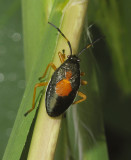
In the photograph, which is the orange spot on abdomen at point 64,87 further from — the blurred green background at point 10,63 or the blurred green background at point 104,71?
the blurred green background at point 10,63

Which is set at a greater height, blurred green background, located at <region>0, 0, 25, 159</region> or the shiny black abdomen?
blurred green background, located at <region>0, 0, 25, 159</region>

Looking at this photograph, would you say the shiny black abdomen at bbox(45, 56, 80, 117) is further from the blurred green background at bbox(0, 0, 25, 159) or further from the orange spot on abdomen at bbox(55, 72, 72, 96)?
the blurred green background at bbox(0, 0, 25, 159)

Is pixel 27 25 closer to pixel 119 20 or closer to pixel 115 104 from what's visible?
pixel 119 20

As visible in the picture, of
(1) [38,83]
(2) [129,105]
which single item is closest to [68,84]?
(1) [38,83]

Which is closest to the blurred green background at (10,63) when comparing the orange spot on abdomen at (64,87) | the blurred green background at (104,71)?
the blurred green background at (104,71)

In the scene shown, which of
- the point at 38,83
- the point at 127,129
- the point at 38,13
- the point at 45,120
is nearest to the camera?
the point at 45,120

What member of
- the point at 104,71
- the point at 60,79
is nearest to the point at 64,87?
the point at 60,79

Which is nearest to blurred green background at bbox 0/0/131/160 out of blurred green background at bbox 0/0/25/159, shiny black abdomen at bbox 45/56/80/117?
blurred green background at bbox 0/0/25/159
